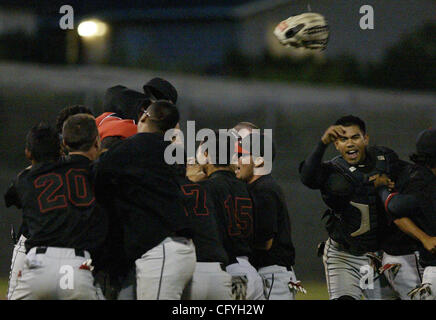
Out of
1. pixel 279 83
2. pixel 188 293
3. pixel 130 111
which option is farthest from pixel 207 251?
→ pixel 279 83

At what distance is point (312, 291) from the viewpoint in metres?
10.2

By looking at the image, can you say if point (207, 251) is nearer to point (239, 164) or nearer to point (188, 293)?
point (188, 293)

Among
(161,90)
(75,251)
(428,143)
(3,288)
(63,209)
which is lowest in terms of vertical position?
(3,288)

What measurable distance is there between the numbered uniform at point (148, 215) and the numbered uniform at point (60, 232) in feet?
0.45

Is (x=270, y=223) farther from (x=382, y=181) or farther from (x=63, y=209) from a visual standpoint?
(x=63, y=209)

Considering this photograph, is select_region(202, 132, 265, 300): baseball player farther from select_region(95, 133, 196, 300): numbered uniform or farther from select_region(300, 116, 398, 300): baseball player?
select_region(300, 116, 398, 300): baseball player

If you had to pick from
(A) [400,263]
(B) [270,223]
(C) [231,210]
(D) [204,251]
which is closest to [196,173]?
(C) [231,210]

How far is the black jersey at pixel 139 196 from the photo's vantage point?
413cm

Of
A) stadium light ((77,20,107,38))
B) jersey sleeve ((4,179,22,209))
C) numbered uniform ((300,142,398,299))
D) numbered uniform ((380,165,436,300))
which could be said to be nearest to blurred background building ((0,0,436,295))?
stadium light ((77,20,107,38))

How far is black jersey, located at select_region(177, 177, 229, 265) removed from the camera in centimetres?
447

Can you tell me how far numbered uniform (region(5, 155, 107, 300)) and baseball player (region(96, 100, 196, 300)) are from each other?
139mm

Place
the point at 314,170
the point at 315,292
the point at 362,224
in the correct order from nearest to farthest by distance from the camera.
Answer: the point at 314,170 → the point at 362,224 → the point at 315,292

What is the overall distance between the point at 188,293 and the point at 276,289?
3.80ft

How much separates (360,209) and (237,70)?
8.55 m
